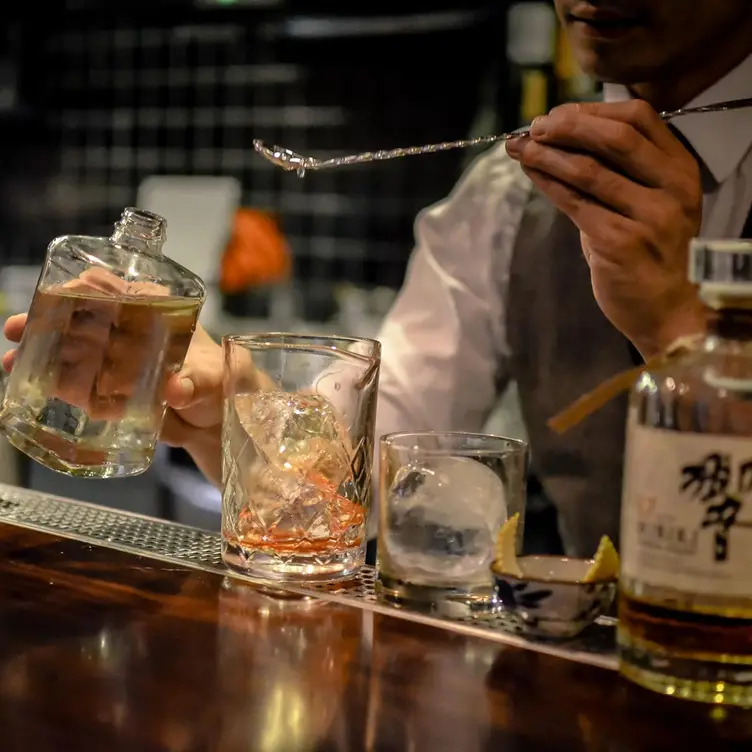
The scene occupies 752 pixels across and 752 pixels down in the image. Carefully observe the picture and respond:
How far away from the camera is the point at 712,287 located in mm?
517

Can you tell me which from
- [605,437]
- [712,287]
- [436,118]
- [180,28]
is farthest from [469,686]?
[180,28]

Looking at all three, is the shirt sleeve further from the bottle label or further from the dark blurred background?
the dark blurred background

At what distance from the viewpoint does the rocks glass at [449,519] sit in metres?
0.66

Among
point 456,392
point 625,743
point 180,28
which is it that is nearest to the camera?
point 625,743

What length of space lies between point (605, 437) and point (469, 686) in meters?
0.75

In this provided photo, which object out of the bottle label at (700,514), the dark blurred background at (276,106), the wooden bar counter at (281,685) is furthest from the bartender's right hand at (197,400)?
the dark blurred background at (276,106)

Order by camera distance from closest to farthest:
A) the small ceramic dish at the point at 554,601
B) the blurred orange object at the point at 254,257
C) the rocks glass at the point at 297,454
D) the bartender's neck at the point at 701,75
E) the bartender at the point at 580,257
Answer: the small ceramic dish at the point at 554,601 < the rocks glass at the point at 297,454 < the bartender at the point at 580,257 < the bartender's neck at the point at 701,75 < the blurred orange object at the point at 254,257

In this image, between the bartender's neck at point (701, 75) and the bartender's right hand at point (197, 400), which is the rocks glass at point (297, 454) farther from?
the bartender's neck at point (701, 75)

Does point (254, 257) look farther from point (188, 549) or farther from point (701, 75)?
point (188, 549)

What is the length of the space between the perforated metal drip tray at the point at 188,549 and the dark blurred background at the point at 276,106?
5.80 feet

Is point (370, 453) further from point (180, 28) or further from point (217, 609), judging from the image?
point (180, 28)

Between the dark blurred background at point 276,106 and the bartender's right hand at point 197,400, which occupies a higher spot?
the dark blurred background at point 276,106

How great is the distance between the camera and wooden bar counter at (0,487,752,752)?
458mm

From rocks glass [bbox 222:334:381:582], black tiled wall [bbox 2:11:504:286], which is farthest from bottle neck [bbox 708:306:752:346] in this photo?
black tiled wall [bbox 2:11:504:286]
